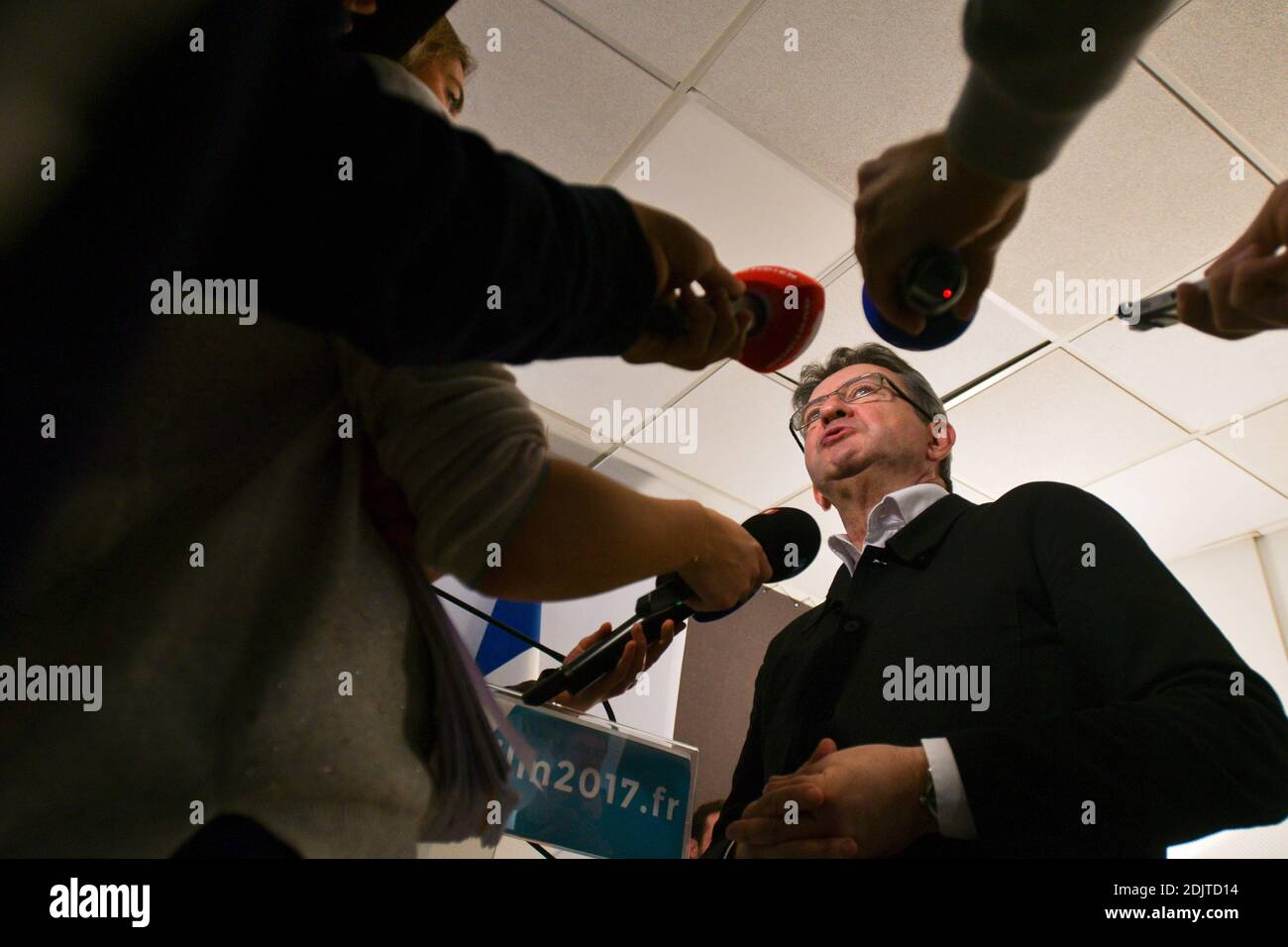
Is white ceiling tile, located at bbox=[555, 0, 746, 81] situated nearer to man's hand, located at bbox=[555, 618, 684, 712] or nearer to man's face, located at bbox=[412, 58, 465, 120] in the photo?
man's face, located at bbox=[412, 58, 465, 120]

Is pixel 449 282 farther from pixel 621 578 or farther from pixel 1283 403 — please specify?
pixel 1283 403

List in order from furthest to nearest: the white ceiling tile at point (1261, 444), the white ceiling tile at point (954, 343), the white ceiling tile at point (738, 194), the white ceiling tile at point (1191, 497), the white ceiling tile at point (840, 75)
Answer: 1. the white ceiling tile at point (1191, 497)
2. the white ceiling tile at point (1261, 444)
3. the white ceiling tile at point (954, 343)
4. the white ceiling tile at point (738, 194)
5. the white ceiling tile at point (840, 75)

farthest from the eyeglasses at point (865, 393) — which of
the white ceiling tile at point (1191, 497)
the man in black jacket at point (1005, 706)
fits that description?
the white ceiling tile at point (1191, 497)

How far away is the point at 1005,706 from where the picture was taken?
2.95 feet

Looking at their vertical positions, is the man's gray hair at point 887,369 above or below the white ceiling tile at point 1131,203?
below

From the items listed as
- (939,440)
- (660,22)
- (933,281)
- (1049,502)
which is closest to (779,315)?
(933,281)

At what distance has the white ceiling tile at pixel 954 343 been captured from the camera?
2268 millimetres

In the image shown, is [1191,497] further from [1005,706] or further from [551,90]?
[551,90]

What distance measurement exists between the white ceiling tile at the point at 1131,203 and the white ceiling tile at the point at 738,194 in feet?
1.59

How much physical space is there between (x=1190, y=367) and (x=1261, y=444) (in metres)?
Result: 0.64

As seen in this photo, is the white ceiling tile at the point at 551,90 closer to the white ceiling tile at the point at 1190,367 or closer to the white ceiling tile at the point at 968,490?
the white ceiling tile at the point at 1190,367
